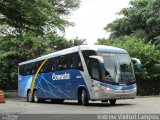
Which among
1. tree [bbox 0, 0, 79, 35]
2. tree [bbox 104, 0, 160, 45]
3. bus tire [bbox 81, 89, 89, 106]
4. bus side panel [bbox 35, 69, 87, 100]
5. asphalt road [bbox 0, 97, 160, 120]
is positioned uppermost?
tree [bbox 104, 0, 160, 45]

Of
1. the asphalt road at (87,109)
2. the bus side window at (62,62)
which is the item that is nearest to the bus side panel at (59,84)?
the bus side window at (62,62)

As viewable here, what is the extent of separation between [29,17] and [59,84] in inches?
429

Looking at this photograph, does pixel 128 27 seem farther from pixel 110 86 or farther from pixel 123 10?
pixel 110 86

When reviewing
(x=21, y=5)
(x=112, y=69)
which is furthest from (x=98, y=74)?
(x=21, y=5)

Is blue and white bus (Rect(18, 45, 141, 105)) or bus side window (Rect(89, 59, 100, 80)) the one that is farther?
bus side window (Rect(89, 59, 100, 80))

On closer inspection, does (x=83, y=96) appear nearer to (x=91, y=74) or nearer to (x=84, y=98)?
(x=84, y=98)

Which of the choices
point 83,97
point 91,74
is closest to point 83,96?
point 83,97

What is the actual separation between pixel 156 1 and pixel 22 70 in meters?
22.4

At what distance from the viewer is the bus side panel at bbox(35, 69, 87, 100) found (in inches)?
923

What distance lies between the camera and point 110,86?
21.0m

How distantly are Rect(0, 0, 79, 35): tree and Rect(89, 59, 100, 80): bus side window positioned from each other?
465 centimetres

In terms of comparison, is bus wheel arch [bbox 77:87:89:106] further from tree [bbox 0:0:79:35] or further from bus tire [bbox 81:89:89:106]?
tree [bbox 0:0:79:35]

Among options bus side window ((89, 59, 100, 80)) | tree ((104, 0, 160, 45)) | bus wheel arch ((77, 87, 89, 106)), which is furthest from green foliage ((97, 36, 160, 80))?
bus side window ((89, 59, 100, 80))

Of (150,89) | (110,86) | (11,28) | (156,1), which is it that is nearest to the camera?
(11,28)
